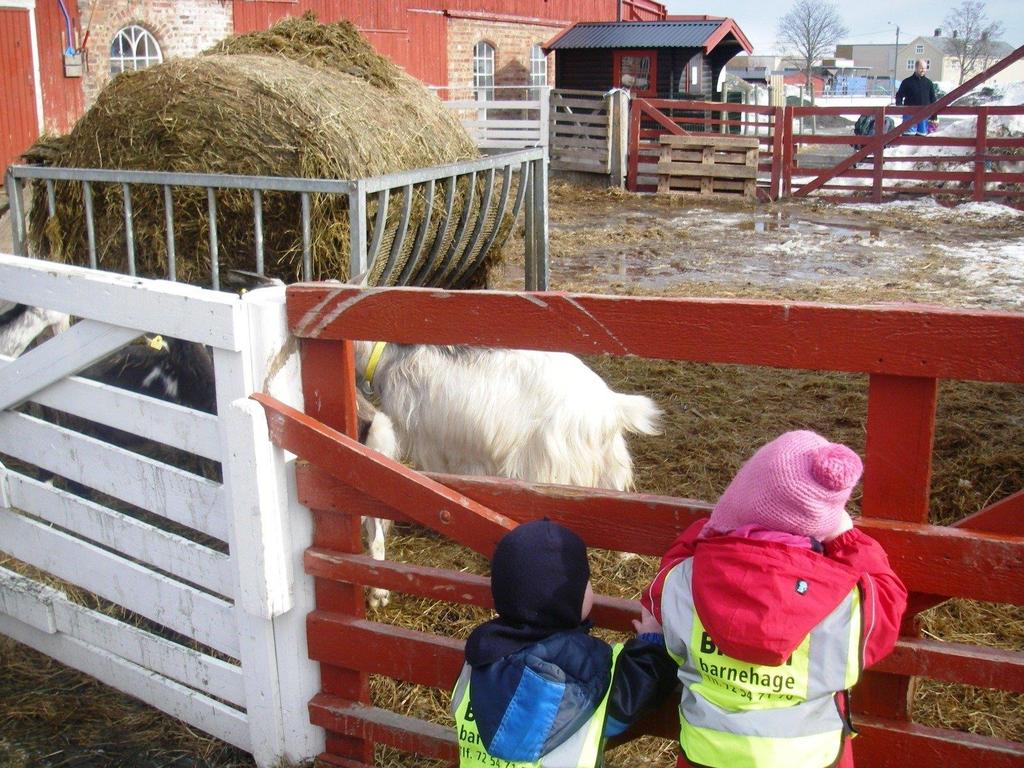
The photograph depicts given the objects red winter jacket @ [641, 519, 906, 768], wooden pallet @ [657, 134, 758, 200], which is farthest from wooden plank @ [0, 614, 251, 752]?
wooden pallet @ [657, 134, 758, 200]

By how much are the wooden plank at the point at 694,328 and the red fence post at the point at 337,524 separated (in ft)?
0.26

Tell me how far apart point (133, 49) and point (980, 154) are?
45.6ft

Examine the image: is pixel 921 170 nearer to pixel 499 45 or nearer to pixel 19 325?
pixel 19 325

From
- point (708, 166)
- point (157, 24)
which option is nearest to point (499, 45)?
point (157, 24)

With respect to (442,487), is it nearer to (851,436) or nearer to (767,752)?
(767,752)

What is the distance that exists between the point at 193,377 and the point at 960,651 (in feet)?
10.9

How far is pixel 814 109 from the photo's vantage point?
1617cm

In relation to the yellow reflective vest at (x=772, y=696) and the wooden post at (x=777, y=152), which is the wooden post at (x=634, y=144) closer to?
the wooden post at (x=777, y=152)

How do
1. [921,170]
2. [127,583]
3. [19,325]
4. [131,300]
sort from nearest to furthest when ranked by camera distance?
[131,300], [127,583], [19,325], [921,170]

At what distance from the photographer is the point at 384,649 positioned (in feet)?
8.98

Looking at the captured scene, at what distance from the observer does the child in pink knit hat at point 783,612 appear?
1914 millimetres

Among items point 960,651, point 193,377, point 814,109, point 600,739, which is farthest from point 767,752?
point 814,109

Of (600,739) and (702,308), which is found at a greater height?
(702,308)

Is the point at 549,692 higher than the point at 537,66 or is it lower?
lower
